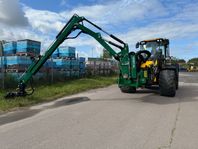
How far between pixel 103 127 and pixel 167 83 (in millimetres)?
6492

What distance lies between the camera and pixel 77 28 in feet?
43.3

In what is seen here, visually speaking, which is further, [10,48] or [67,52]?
[67,52]

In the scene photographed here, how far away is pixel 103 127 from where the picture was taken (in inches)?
298

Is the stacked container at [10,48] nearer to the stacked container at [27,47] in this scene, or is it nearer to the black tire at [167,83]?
the stacked container at [27,47]

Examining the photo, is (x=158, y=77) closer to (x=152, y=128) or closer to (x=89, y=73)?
(x=152, y=128)

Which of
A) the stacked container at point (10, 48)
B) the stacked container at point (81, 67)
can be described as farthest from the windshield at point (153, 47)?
the stacked container at point (81, 67)

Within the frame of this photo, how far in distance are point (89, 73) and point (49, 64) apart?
8.58 metres

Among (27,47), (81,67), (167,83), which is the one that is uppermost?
(27,47)

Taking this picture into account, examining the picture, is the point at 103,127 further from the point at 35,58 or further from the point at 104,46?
the point at 35,58

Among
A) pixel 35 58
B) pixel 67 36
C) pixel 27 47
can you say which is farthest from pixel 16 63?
pixel 67 36

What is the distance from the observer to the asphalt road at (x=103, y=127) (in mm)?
6141

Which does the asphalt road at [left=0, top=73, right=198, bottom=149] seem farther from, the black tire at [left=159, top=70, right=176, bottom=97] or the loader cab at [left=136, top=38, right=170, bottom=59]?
the loader cab at [left=136, top=38, right=170, bottom=59]

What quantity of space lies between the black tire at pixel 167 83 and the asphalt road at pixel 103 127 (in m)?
2.18

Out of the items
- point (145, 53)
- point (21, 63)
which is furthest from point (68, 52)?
point (145, 53)
